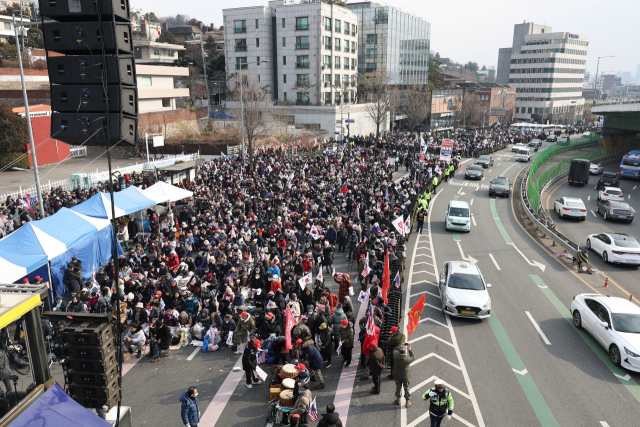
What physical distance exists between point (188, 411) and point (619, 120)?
61.5m

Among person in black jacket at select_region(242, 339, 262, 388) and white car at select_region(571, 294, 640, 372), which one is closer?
person in black jacket at select_region(242, 339, 262, 388)

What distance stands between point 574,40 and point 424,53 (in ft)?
211

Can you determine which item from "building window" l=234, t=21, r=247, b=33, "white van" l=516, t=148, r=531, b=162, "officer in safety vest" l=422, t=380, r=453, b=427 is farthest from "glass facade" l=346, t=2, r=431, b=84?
"officer in safety vest" l=422, t=380, r=453, b=427

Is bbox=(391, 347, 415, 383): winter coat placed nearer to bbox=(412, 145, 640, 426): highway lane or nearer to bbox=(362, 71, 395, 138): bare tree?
bbox=(412, 145, 640, 426): highway lane

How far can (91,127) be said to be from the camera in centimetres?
830

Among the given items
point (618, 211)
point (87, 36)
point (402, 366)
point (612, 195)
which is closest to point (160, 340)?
point (402, 366)

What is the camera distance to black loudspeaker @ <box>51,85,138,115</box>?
8.13 metres

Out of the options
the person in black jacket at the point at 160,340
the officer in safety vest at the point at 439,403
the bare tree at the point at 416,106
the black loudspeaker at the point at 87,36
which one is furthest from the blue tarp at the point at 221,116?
the officer in safety vest at the point at 439,403

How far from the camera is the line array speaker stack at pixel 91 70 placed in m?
7.70

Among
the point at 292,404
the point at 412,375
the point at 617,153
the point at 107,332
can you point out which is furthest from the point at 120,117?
the point at 617,153

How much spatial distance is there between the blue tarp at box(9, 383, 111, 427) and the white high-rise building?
473 ft

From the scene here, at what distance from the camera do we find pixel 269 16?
7262cm

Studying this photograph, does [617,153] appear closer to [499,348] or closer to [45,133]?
[499,348]

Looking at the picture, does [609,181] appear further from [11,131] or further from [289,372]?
[11,131]
